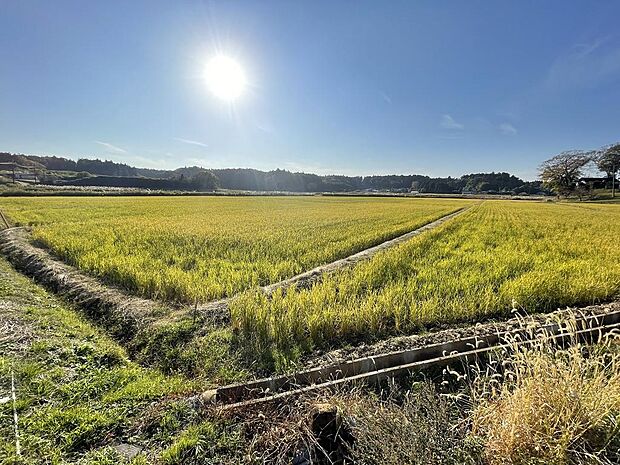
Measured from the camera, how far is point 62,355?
15.8 ft

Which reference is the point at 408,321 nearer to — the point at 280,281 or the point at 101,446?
the point at 280,281

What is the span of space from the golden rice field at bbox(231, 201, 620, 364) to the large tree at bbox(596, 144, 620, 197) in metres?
107

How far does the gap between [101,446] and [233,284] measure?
4928 millimetres

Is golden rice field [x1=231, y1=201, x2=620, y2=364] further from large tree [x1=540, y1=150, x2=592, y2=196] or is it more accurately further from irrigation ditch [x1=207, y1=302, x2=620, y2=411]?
large tree [x1=540, y1=150, x2=592, y2=196]

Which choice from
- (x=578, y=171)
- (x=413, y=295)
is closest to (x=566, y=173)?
(x=578, y=171)

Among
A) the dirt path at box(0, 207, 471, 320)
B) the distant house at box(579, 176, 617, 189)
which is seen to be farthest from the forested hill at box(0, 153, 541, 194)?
the dirt path at box(0, 207, 471, 320)

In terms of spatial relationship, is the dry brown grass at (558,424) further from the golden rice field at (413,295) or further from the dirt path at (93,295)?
the dirt path at (93,295)

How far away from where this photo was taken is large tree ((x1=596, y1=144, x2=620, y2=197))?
283ft

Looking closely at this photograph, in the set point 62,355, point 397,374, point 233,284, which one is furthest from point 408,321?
point 62,355

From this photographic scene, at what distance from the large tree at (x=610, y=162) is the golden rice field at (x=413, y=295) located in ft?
352

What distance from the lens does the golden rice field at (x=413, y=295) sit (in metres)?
5.51

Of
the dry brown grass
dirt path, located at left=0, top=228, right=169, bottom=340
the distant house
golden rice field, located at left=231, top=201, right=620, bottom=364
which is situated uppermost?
the distant house

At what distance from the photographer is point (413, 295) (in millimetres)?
7203

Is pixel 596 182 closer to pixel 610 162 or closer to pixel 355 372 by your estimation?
pixel 610 162
